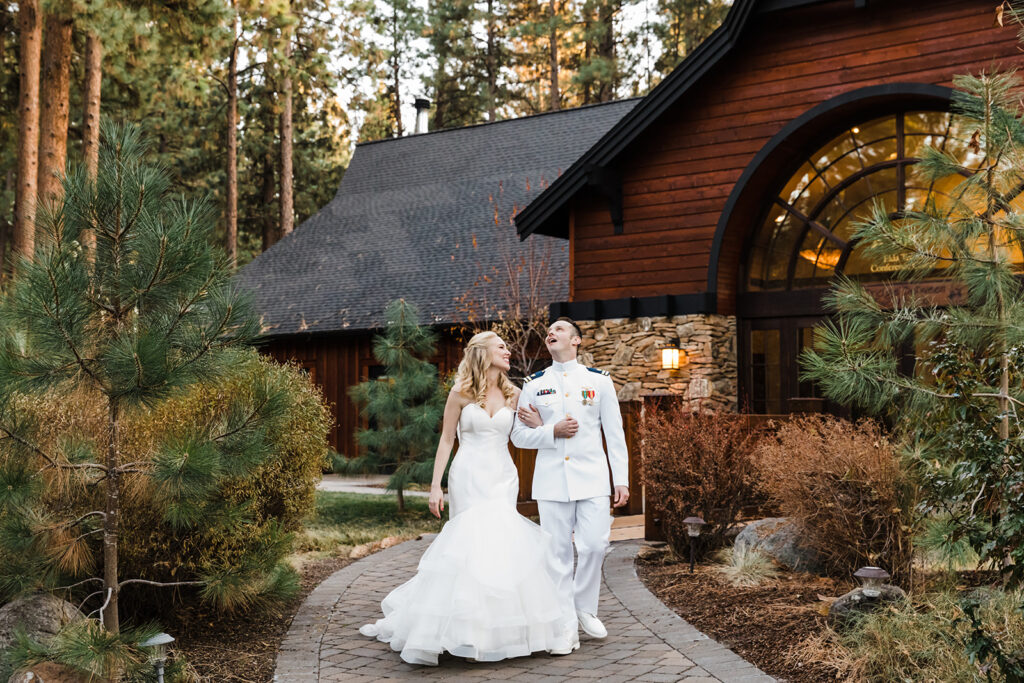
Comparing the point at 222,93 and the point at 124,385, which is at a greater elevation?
the point at 222,93

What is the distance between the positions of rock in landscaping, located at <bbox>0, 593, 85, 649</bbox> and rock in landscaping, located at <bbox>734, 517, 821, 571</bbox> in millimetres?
4635

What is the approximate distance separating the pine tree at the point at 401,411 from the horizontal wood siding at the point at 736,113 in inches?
99.7

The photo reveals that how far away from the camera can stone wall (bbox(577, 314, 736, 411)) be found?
12.3 m

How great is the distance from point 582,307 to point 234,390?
773 cm

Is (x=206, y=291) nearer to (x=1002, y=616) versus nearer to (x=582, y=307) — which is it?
(x=1002, y=616)

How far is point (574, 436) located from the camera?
587 centimetres

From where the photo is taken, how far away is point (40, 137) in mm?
12352

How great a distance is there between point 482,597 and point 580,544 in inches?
34.5

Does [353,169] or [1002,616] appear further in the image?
[353,169]

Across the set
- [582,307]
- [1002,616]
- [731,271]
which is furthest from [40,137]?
[1002,616]

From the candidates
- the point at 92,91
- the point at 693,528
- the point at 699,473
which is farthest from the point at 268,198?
the point at 693,528

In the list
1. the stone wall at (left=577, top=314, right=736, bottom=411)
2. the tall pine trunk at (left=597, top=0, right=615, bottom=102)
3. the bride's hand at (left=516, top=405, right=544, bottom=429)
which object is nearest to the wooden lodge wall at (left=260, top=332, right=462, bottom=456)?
the stone wall at (left=577, top=314, right=736, bottom=411)

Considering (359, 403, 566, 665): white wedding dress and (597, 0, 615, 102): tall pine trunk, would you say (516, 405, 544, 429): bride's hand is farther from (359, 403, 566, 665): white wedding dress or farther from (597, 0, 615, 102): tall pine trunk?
(597, 0, 615, 102): tall pine trunk

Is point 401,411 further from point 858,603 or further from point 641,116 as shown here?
point 858,603
